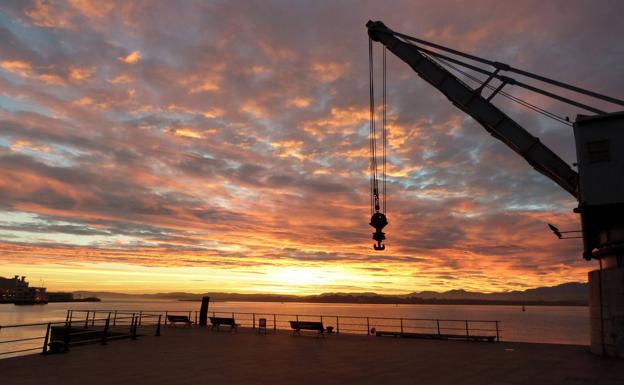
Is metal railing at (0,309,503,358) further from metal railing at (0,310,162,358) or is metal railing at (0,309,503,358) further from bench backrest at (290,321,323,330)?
bench backrest at (290,321,323,330)

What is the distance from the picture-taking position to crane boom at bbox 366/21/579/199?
22453 mm

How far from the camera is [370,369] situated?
45.6 feet

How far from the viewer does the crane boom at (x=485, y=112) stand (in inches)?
884

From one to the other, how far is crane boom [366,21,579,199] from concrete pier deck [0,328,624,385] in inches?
337

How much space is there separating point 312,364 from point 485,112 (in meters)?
16.7

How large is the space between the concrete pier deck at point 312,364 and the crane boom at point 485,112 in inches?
337

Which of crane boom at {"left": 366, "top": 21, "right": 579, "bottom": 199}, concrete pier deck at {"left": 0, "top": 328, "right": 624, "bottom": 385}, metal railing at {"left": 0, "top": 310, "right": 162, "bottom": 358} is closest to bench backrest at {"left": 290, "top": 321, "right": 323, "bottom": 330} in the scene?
concrete pier deck at {"left": 0, "top": 328, "right": 624, "bottom": 385}

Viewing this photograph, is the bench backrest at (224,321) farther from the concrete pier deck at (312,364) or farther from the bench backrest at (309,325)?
the concrete pier deck at (312,364)

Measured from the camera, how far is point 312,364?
591 inches

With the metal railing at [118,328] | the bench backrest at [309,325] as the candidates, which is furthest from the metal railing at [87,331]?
the bench backrest at [309,325]

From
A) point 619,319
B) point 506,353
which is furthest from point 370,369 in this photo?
point 619,319

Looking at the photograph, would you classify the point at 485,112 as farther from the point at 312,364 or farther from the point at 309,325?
the point at 312,364

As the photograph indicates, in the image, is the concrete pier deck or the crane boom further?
the crane boom

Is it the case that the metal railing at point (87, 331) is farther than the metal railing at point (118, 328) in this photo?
No
